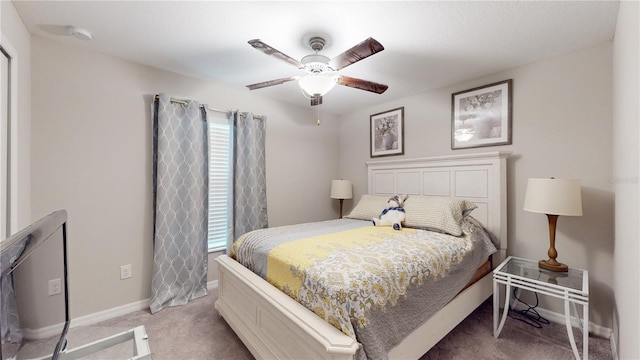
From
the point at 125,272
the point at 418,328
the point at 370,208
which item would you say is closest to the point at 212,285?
the point at 125,272

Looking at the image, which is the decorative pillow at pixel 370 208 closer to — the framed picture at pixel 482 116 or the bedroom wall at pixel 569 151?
the framed picture at pixel 482 116

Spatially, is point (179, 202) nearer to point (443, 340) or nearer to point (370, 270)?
point (370, 270)

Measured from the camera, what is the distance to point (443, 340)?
2002mm

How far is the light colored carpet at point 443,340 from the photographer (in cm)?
185

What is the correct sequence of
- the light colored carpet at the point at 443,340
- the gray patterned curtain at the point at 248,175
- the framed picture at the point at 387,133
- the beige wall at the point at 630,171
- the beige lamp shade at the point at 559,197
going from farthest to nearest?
the framed picture at the point at 387,133, the gray patterned curtain at the point at 248,175, the beige lamp shade at the point at 559,197, the light colored carpet at the point at 443,340, the beige wall at the point at 630,171

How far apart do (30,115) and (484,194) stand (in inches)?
157

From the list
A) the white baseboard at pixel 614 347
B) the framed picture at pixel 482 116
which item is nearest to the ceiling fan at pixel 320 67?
the framed picture at pixel 482 116

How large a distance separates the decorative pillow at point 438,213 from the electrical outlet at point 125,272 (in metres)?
2.70

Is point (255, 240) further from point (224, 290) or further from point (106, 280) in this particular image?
point (106, 280)

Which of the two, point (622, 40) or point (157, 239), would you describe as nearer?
point (622, 40)

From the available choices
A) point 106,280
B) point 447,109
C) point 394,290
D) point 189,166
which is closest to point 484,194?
point 447,109

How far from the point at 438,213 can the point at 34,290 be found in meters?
2.54

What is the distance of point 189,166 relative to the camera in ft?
8.82

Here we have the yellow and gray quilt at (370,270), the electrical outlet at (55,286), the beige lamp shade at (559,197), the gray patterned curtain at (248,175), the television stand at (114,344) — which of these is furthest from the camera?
the gray patterned curtain at (248,175)
